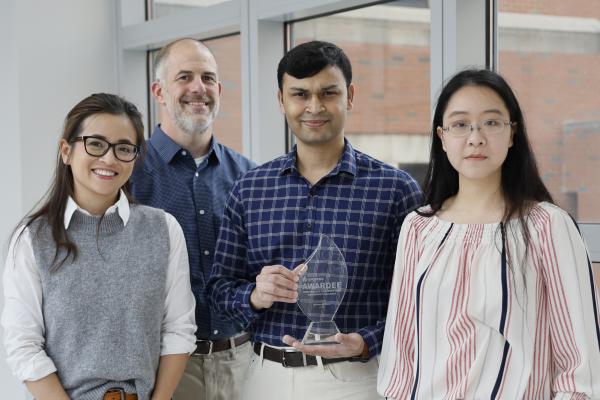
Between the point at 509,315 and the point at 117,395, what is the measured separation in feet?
3.11

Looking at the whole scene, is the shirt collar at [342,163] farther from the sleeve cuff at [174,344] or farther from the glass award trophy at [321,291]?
the sleeve cuff at [174,344]

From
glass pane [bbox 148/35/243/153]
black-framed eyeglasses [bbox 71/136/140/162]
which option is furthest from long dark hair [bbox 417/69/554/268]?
glass pane [bbox 148/35/243/153]

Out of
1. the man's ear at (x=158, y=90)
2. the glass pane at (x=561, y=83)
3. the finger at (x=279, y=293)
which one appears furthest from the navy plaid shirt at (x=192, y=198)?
the glass pane at (x=561, y=83)

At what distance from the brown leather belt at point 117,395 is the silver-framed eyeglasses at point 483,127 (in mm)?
Result: 991

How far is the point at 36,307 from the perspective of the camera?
1870 millimetres

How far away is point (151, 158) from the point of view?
2.44m

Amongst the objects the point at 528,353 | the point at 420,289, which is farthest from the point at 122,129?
the point at 528,353

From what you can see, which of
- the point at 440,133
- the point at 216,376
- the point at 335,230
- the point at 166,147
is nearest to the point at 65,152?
the point at 166,147

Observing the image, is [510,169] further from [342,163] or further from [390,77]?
[390,77]

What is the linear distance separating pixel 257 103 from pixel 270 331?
1513 millimetres

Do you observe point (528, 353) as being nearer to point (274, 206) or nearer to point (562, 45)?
point (274, 206)

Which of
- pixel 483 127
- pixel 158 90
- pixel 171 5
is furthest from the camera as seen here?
pixel 171 5

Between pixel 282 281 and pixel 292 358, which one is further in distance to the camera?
pixel 292 358

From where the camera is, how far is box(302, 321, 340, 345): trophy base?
Result: 185 cm
